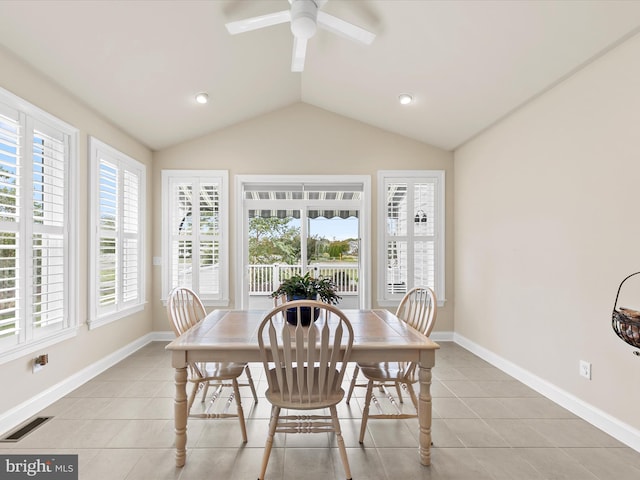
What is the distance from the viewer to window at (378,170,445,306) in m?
4.72

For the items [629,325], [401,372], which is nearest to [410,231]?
[401,372]

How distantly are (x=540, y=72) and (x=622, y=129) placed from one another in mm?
802

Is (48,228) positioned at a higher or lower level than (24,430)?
higher

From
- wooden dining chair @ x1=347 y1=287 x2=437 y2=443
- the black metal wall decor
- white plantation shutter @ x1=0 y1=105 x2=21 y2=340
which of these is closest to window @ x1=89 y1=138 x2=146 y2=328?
white plantation shutter @ x1=0 y1=105 x2=21 y2=340

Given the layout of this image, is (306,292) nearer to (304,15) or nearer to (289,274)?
(304,15)

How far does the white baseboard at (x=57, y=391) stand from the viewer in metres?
2.41

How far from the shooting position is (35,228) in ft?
8.68

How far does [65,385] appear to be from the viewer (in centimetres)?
296

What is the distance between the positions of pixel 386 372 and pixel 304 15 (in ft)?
7.87

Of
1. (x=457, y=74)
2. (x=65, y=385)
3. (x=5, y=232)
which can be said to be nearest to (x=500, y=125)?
(x=457, y=74)

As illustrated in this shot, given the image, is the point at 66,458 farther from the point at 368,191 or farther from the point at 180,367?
the point at 368,191

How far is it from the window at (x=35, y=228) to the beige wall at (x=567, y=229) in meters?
4.06

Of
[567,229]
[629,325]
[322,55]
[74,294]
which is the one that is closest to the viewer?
[629,325]

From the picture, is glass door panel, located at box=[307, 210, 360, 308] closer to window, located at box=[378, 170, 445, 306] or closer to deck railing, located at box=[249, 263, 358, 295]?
deck railing, located at box=[249, 263, 358, 295]
